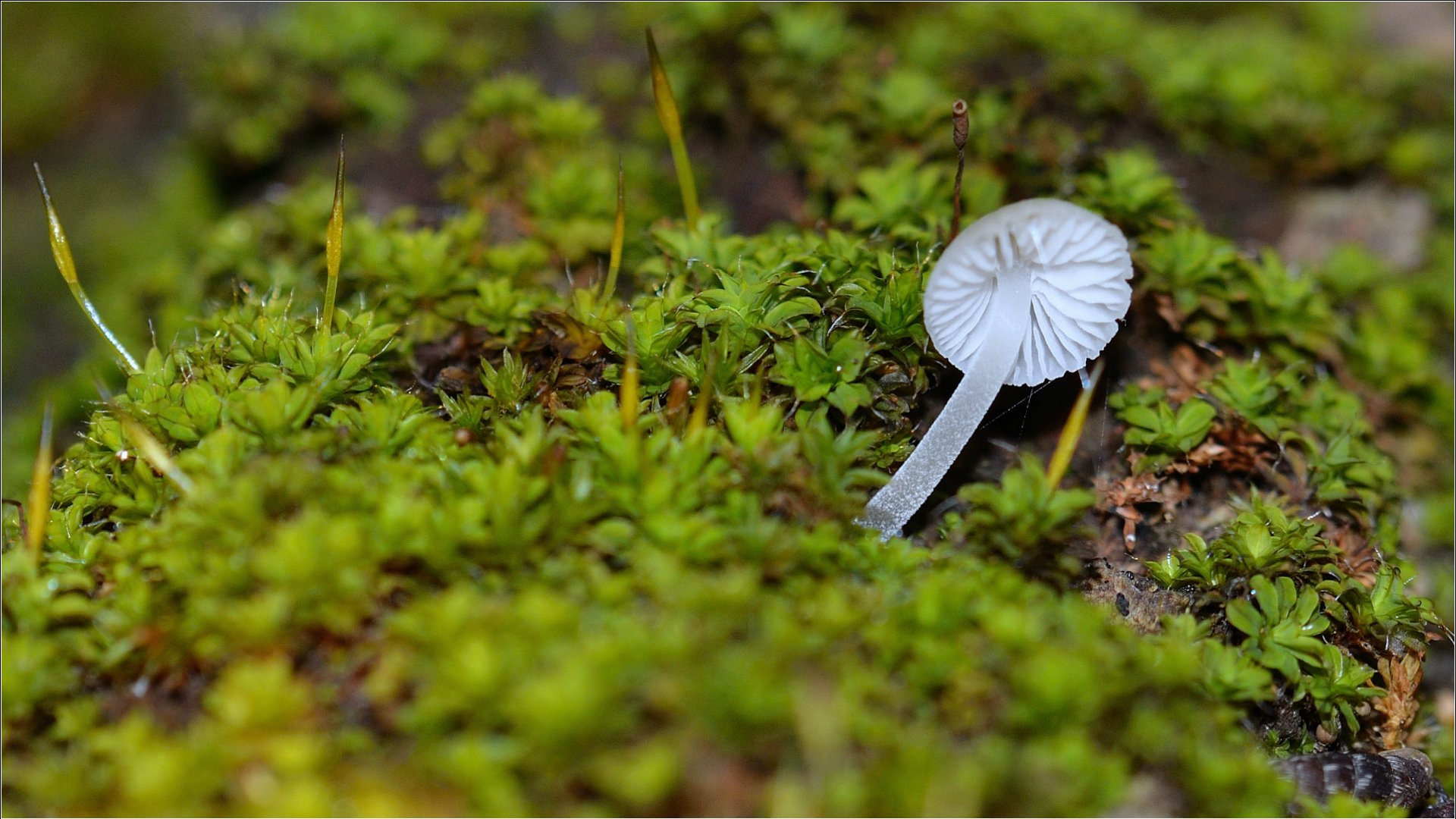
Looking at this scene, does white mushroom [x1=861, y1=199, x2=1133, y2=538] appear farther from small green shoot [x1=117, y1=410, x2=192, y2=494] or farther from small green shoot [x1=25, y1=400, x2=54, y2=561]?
small green shoot [x1=25, y1=400, x2=54, y2=561]

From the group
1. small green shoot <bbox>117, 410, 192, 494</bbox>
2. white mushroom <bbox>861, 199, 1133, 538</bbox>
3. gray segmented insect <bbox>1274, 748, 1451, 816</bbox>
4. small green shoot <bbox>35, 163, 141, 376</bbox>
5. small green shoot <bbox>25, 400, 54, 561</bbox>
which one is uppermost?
white mushroom <bbox>861, 199, 1133, 538</bbox>

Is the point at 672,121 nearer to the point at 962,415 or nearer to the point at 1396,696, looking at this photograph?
the point at 962,415

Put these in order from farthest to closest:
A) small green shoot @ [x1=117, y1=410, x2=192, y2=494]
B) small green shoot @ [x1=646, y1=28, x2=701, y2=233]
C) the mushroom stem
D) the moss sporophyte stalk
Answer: small green shoot @ [x1=646, y1=28, x2=701, y2=233]
the mushroom stem
small green shoot @ [x1=117, y1=410, x2=192, y2=494]
the moss sporophyte stalk

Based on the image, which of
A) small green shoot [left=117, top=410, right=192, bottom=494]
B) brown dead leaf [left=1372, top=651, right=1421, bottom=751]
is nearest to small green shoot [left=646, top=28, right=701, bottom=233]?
small green shoot [left=117, top=410, right=192, bottom=494]

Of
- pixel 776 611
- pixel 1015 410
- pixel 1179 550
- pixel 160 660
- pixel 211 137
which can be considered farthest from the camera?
pixel 211 137

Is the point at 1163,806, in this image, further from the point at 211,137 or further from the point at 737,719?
the point at 211,137

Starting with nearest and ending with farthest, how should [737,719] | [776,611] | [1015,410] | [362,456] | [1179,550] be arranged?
[737,719] → [776,611] → [362,456] → [1179,550] → [1015,410]

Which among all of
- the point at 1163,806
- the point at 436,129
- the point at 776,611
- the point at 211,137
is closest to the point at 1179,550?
the point at 1163,806

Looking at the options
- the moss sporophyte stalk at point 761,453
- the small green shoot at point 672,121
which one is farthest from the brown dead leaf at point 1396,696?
the small green shoot at point 672,121

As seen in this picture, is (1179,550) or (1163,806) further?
(1179,550)

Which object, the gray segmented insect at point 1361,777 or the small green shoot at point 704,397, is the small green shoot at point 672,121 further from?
the gray segmented insect at point 1361,777
